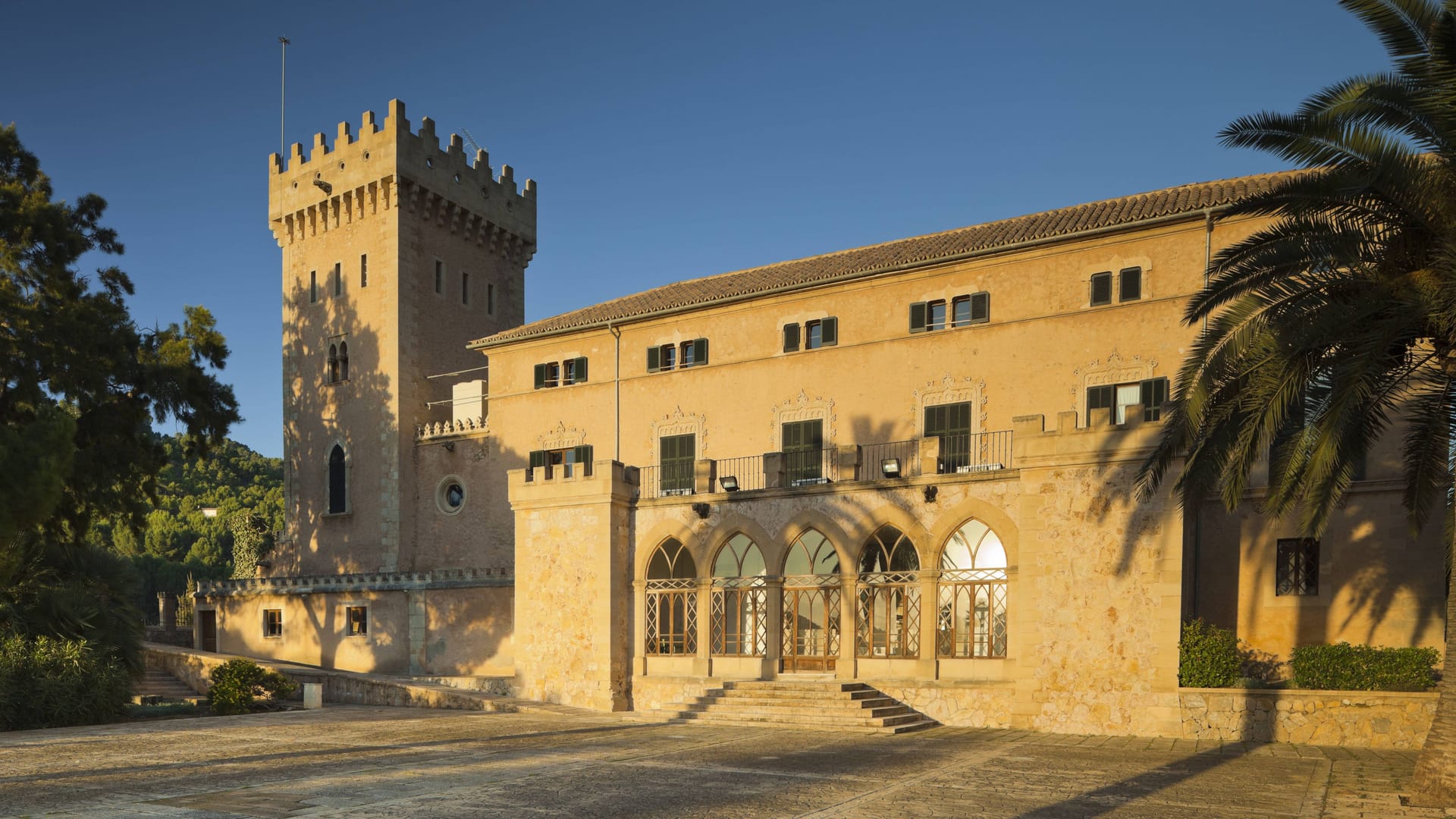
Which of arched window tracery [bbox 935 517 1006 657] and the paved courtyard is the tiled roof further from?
the paved courtyard

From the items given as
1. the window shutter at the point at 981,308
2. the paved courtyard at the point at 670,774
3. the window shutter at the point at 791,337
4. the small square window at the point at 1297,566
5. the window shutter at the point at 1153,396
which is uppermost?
the window shutter at the point at 981,308

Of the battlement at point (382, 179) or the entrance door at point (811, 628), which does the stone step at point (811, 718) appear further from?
the battlement at point (382, 179)

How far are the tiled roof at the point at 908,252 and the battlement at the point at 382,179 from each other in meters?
8.15

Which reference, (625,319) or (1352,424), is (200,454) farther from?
(1352,424)

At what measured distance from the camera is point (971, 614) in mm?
21531

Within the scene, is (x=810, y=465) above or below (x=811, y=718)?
above

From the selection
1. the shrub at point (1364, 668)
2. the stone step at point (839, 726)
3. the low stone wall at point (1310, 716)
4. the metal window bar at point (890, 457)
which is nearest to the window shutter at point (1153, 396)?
the metal window bar at point (890, 457)

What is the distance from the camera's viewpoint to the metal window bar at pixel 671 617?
24.8 metres

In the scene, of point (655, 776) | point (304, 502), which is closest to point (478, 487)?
point (304, 502)

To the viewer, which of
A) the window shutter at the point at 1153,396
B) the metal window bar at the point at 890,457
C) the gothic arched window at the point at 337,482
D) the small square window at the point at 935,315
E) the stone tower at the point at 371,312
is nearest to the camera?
the window shutter at the point at 1153,396

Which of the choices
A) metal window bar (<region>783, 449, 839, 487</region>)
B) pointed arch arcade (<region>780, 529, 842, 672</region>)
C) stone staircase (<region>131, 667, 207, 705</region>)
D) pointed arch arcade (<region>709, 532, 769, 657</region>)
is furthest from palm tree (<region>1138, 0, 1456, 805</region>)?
stone staircase (<region>131, 667, 207, 705</region>)

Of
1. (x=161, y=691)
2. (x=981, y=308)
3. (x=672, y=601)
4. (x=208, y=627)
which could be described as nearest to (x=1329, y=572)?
(x=981, y=308)

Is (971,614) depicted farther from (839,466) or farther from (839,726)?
(839,466)

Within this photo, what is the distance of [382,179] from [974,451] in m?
25.3
